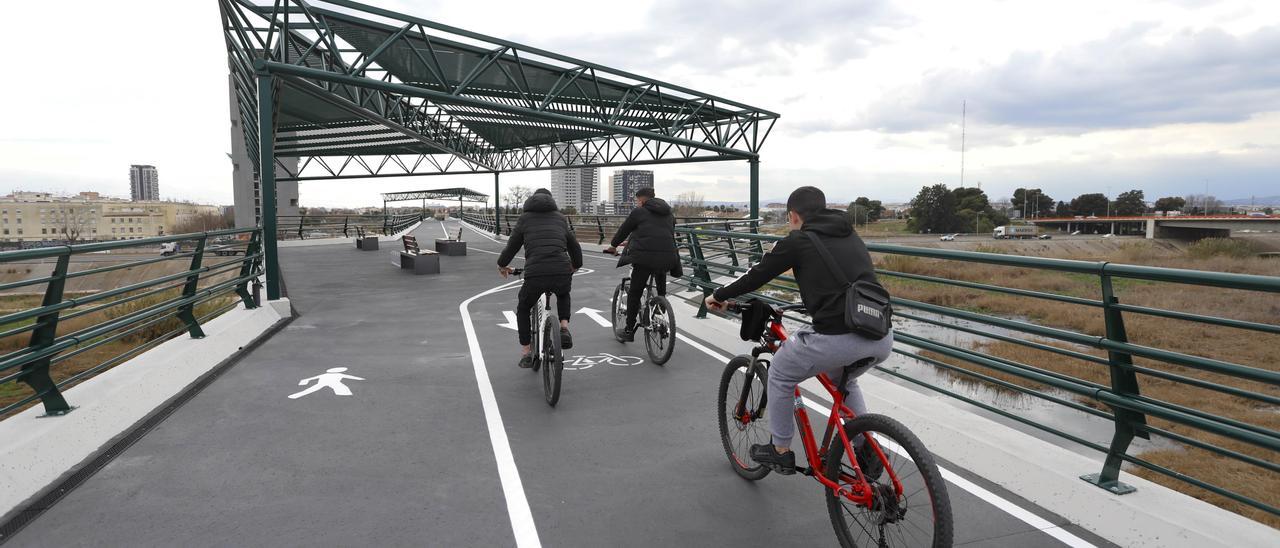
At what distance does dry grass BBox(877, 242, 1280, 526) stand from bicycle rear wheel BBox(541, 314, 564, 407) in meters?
6.93

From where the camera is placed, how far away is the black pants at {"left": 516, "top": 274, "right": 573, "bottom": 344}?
264 inches

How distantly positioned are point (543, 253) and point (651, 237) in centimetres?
180

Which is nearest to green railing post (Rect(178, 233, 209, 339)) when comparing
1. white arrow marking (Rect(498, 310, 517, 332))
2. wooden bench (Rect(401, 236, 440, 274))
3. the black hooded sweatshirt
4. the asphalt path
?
the asphalt path

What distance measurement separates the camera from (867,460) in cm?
341

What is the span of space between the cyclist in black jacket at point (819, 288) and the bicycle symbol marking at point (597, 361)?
4.30 metres

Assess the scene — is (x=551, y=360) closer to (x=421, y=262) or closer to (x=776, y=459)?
(x=776, y=459)

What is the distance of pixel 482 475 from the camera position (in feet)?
15.4

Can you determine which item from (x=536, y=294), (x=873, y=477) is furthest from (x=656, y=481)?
(x=536, y=294)

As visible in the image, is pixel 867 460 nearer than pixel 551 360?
Result: Yes

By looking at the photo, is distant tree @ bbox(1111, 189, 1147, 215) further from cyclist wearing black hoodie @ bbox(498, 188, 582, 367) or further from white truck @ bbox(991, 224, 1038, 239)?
cyclist wearing black hoodie @ bbox(498, 188, 582, 367)

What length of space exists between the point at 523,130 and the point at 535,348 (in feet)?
108

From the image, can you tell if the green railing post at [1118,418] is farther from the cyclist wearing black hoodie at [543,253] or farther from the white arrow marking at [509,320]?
the white arrow marking at [509,320]

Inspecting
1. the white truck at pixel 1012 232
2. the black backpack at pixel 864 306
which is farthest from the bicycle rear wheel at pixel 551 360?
the white truck at pixel 1012 232

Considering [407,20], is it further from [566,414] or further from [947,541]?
[947,541]
